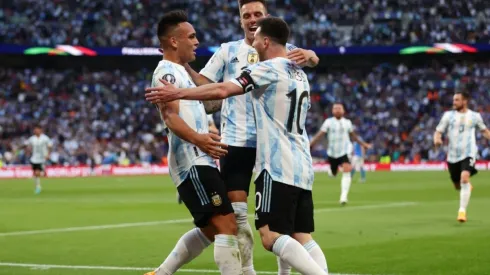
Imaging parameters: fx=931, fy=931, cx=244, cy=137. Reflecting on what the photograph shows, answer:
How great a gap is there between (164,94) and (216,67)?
193 centimetres

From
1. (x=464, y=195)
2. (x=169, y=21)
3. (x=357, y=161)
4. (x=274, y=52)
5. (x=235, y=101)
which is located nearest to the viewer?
(x=274, y=52)

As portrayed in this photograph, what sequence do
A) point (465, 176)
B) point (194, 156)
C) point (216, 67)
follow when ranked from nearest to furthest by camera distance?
1. point (194, 156)
2. point (216, 67)
3. point (465, 176)

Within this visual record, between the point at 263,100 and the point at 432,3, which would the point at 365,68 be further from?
the point at 263,100

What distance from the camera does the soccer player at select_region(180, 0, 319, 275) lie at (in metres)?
8.55

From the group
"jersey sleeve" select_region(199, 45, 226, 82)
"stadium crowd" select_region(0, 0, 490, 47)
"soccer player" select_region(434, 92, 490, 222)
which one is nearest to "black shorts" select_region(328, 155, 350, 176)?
"soccer player" select_region(434, 92, 490, 222)

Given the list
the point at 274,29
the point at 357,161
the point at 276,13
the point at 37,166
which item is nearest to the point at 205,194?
the point at 274,29

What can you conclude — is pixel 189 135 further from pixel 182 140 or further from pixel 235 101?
pixel 235 101

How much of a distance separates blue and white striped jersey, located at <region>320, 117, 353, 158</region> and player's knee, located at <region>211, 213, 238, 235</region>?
16415mm

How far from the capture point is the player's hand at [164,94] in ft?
23.6

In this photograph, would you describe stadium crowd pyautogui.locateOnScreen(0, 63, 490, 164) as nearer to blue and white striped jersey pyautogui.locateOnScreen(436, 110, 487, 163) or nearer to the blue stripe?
blue and white striped jersey pyautogui.locateOnScreen(436, 110, 487, 163)

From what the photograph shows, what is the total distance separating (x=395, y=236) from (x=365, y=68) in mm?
46484

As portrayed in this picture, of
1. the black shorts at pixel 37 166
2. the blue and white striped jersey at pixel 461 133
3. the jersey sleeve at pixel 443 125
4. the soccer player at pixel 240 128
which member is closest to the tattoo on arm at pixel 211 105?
the soccer player at pixel 240 128

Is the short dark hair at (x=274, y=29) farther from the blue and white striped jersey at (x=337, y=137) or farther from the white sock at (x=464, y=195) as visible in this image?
the blue and white striped jersey at (x=337, y=137)

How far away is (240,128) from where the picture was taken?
28.4 feet
